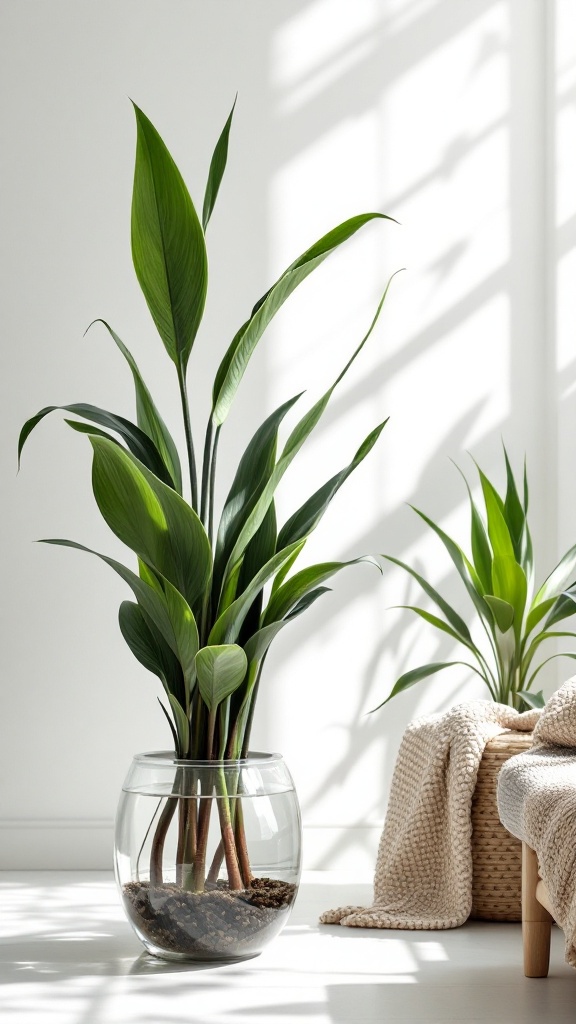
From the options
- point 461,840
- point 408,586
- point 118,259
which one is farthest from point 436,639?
point 118,259

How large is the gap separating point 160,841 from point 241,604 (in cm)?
37

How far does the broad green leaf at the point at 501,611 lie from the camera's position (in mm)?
2158

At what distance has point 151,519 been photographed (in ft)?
5.05

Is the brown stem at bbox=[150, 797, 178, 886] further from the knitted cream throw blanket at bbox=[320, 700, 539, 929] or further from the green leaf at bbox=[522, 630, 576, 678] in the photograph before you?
the green leaf at bbox=[522, 630, 576, 678]

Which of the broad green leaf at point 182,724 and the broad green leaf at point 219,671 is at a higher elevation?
the broad green leaf at point 219,671

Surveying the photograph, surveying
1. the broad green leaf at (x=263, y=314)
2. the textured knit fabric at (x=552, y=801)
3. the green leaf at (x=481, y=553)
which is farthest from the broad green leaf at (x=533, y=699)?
the broad green leaf at (x=263, y=314)

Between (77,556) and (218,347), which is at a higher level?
(218,347)

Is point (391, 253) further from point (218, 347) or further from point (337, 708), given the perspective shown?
point (337, 708)

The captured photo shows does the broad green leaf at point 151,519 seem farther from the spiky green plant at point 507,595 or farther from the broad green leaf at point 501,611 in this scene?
the broad green leaf at point 501,611

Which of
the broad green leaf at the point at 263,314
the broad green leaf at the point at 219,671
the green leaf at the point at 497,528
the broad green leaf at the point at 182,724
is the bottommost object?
the broad green leaf at the point at 182,724

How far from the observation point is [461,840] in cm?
195

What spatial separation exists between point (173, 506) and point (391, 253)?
134 centimetres

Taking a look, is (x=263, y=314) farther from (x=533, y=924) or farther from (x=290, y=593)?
(x=533, y=924)

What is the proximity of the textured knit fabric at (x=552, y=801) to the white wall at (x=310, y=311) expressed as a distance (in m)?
0.90
